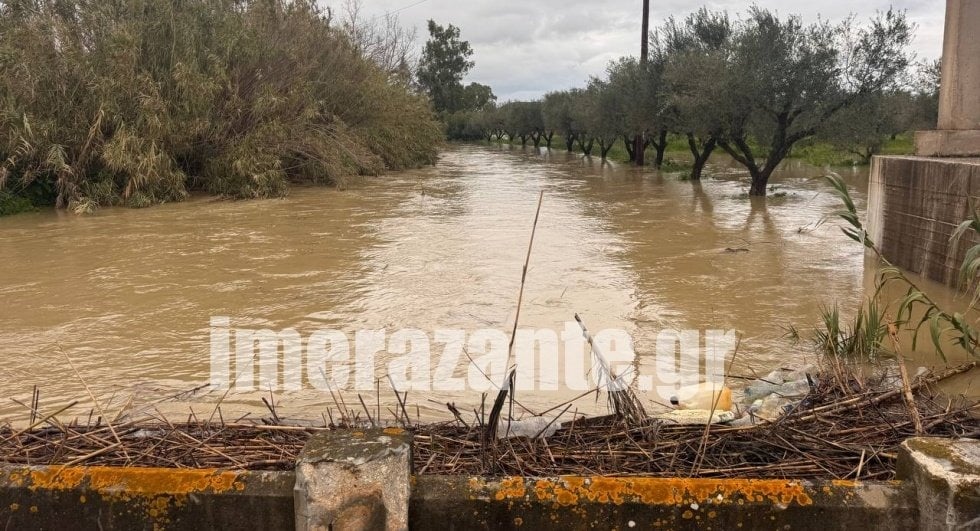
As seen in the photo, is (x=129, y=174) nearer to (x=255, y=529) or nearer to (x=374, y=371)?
(x=374, y=371)

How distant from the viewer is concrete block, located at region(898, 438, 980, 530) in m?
2.06

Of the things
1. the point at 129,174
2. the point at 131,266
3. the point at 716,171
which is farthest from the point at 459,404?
the point at 716,171

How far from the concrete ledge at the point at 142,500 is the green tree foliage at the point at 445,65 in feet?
298

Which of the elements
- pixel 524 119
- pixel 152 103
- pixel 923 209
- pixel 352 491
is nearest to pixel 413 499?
pixel 352 491

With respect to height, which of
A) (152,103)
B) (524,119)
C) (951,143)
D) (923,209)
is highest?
(524,119)

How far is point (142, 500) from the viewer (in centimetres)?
225

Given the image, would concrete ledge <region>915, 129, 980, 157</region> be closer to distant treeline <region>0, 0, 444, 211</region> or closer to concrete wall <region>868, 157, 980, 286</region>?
concrete wall <region>868, 157, 980, 286</region>

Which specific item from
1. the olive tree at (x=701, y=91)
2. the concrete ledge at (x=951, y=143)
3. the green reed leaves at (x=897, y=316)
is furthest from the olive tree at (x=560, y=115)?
the green reed leaves at (x=897, y=316)

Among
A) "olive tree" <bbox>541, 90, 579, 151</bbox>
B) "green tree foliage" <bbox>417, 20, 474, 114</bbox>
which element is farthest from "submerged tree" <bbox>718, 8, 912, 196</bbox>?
"green tree foliage" <bbox>417, 20, 474, 114</bbox>

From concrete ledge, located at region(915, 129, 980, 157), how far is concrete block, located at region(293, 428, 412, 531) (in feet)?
35.5

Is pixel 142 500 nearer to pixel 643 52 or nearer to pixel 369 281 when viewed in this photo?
pixel 369 281

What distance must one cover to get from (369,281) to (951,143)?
8230mm

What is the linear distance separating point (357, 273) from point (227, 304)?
2140 millimetres

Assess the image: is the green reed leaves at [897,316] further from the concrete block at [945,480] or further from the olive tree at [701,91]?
the olive tree at [701,91]
